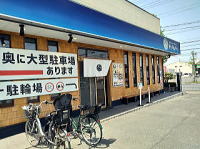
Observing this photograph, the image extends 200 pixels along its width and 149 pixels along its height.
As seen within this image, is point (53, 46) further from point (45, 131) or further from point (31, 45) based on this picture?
point (45, 131)

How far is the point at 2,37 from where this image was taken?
630 centimetres

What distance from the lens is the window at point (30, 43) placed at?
22.9 feet

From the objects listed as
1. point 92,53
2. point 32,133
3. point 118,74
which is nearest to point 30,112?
point 32,133

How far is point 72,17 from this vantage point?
21.4 feet

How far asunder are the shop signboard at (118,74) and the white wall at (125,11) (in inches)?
132

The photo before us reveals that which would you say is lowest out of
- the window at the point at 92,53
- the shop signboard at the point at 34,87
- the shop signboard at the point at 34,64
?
the shop signboard at the point at 34,87

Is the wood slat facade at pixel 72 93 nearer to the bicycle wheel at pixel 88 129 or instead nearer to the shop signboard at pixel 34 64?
the shop signboard at pixel 34 64

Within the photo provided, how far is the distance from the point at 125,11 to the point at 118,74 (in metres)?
4.98

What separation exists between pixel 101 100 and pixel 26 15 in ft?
21.7

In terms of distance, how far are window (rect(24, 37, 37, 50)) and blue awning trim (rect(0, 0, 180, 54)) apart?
1.76 meters

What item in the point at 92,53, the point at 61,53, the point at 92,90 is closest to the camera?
the point at 61,53

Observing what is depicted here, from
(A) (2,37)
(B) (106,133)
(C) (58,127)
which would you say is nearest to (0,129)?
(C) (58,127)

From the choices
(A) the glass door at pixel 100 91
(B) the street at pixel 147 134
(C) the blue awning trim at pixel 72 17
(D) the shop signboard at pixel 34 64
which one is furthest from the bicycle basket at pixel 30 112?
→ (A) the glass door at pixel 100 91

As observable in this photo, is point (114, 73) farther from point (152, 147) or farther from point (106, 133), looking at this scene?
point (152, 147)
